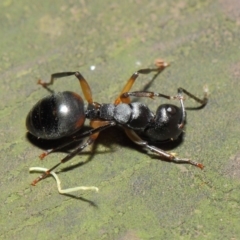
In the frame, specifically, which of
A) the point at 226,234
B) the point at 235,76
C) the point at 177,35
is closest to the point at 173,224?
the point at 226,234

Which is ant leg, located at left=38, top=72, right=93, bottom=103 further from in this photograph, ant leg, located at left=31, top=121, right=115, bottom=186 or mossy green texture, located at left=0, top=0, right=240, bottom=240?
ant leg, located at left=31, top=121, right=115, bottom=186

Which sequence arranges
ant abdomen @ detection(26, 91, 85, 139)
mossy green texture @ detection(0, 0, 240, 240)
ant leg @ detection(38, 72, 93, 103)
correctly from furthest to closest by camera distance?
1. ant leg @ detection(38, 72, 93, 103)
2. ant abdomen @ detection(26, 91, 85, 139)
3. mossy green texture @ detection(0, 0, 240, 240)

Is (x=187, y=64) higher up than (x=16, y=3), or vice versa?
(x=16, y=3)

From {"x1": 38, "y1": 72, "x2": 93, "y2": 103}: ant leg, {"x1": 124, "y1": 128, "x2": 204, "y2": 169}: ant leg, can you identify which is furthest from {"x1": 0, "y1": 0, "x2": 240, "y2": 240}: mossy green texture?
{"x1": 38, "y1": 72, "x2": 93, "y2": 103}: ant leg

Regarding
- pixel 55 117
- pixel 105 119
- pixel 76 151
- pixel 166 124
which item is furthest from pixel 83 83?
pixel 166 124

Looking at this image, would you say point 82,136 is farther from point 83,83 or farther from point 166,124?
point 166,124

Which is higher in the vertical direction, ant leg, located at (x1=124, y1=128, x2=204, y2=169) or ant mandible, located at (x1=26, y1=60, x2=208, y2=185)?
ant mandible, located at (x1=26, y1=60, x2=208, y2=185)

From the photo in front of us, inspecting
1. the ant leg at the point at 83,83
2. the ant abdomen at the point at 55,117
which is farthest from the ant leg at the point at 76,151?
the ant leg at the point at 83,83

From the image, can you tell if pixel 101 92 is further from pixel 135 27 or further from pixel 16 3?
pixel 16 3
